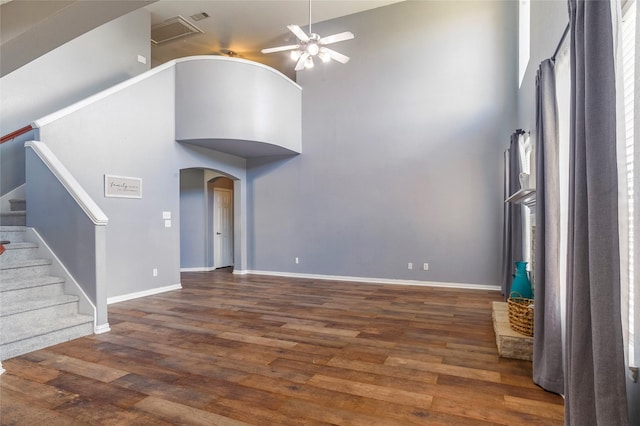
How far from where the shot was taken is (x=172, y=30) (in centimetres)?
777

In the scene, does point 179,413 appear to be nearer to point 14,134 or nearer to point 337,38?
point 337,38

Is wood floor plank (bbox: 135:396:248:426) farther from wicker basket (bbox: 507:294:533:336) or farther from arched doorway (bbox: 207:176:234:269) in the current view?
arched doorway (bbox: 207:176:234:269)

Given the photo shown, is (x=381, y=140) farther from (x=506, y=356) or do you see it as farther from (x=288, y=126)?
(x=506, y=356)

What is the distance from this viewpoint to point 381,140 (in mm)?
6840

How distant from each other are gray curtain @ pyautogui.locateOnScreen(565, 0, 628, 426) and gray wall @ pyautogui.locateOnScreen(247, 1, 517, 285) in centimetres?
472

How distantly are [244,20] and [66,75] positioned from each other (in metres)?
3.68

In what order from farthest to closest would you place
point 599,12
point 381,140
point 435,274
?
point 381,140
point 435,274
point 599,12

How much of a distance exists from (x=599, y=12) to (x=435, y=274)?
5.36 metres

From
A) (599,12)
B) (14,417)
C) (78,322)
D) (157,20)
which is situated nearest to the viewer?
(599,12)

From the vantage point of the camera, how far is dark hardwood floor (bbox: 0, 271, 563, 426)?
85.0 inches

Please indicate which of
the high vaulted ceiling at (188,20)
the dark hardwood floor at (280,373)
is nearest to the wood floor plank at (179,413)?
the dark hardwood floor at (280,373)

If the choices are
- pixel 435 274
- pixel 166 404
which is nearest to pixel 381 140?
pixel 435 274

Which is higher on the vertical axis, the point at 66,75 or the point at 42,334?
the point at 66,75

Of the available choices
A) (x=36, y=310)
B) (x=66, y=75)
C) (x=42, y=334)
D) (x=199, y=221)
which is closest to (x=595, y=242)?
(x=42, y=334)
